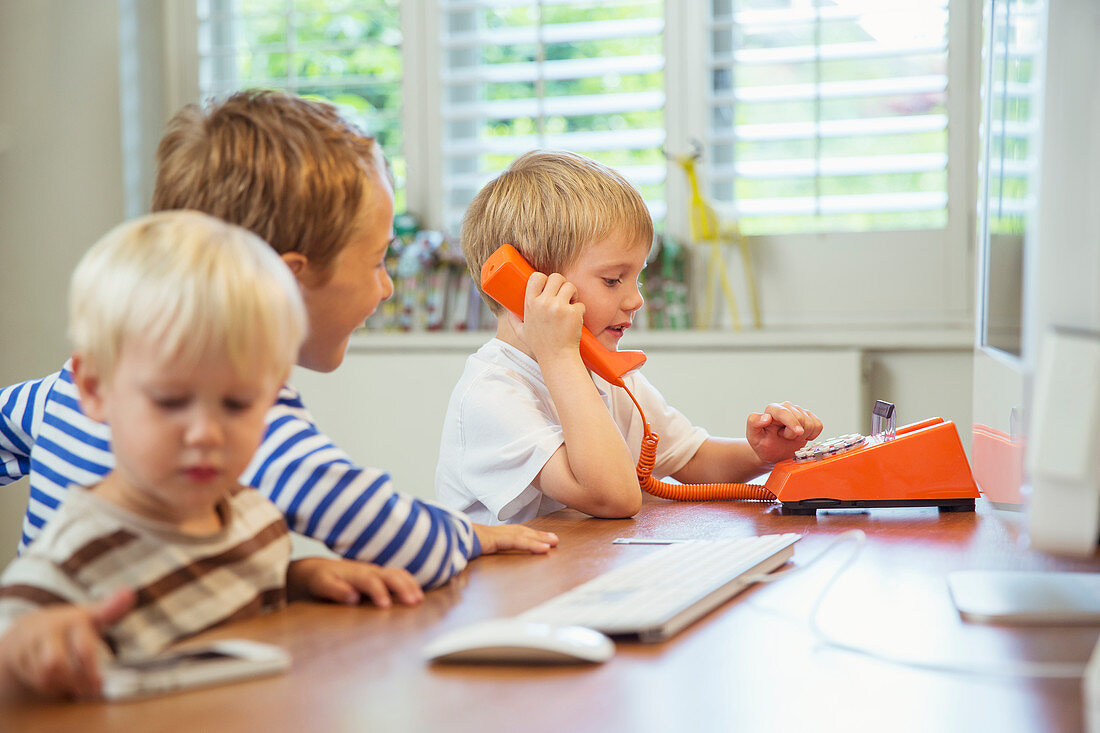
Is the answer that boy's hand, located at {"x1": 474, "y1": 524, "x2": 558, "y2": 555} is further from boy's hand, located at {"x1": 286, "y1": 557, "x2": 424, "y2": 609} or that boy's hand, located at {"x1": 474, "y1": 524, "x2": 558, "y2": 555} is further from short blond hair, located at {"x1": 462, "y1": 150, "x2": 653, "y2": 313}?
short blond hair, located at {"x1": 462, "y1": 150, "x2": 653, "y2": 313}

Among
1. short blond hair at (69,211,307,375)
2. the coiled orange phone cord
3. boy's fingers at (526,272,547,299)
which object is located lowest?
the coiled orange phone cord

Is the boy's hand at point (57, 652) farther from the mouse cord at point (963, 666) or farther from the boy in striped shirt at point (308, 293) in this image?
the mouse cord at point (963, 666)

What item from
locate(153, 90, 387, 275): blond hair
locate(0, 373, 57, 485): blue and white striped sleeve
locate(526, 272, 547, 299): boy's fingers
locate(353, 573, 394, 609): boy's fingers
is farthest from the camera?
locate(526, 272, 547, 299): boy's fingers

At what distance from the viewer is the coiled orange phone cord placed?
4.71 feet

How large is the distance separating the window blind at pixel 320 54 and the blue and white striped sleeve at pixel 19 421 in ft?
6.52

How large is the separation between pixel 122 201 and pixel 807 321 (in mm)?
1934

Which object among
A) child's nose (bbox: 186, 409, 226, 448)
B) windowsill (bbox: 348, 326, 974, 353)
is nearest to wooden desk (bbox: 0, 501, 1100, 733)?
child's nose (bbox: 186, 409, 226, 448)

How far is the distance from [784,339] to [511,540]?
163 cm

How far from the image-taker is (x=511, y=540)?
105 centimetres

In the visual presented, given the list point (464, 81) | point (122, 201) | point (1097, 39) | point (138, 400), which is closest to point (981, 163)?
point (1097, 39)

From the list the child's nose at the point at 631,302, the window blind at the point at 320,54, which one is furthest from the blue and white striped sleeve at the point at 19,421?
the window blind at the point at 320,54

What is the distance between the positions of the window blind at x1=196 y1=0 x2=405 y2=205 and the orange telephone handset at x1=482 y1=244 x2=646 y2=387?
1.72 meters

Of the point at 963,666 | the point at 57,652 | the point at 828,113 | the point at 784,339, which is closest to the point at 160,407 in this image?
the point at 57,652

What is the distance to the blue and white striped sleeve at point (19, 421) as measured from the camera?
1.10m
